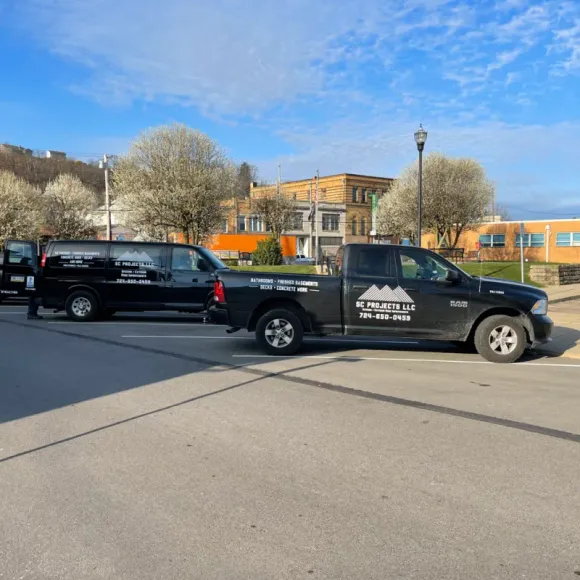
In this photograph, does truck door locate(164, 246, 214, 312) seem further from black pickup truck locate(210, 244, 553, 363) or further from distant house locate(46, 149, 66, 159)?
distant house locate(46, 149, 66, 159)

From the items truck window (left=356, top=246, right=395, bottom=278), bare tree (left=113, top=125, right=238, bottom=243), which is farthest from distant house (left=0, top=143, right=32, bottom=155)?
truck window (left=356, top=246, right=395, bottom=278)

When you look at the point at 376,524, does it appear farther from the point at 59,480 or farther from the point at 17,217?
the point at 17,217

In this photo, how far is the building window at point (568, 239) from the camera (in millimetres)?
47750

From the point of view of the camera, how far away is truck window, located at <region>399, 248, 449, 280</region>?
31.7ft

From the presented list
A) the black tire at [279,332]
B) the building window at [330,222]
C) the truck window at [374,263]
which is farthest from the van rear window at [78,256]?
the building window at [330,222]

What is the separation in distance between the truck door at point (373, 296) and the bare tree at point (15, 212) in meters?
45.4

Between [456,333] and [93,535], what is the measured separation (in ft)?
24.3

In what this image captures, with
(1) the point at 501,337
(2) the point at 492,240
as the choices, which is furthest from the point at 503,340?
(2) the point at 492,240

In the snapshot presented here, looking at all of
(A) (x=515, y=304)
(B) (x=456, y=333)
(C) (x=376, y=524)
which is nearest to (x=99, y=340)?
(B) (x=456, y=333)

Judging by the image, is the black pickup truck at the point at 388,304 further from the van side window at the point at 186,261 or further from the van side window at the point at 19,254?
the van side window at the point at 19,254

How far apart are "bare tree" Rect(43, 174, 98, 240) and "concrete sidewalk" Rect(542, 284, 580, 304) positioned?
46654 millimetres

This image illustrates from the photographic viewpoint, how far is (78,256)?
14133 mm

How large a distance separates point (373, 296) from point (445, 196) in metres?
32.4

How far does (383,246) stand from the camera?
979 cm
